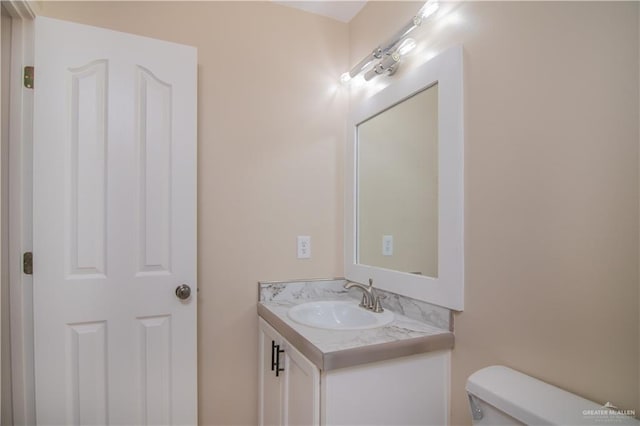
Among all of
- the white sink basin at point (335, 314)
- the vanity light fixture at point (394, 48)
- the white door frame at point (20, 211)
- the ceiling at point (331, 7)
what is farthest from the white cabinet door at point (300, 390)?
the ceiling at point (331, 7)

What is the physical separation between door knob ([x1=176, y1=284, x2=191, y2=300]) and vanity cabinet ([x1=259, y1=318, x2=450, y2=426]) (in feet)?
1.56

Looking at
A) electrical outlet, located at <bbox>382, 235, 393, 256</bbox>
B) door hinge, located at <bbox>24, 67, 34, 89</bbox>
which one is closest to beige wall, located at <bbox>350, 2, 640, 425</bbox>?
electrical outlet, located at <bbox>382, 235, 393, 256</bbox>

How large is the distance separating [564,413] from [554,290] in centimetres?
29

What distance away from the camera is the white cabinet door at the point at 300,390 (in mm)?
1064

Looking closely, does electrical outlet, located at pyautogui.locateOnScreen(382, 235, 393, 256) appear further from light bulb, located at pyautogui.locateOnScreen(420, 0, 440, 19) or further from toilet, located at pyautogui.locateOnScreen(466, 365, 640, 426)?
light bulb, located at pyautogui.locateOnScreen(420, 0, 440, 19)

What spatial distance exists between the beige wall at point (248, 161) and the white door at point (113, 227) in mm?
136

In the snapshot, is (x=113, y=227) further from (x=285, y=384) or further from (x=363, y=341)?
(x=363, y=341)

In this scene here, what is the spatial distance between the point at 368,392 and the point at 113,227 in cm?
115

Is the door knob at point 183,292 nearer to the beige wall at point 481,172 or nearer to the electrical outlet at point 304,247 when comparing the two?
the beige wall at point 481,172

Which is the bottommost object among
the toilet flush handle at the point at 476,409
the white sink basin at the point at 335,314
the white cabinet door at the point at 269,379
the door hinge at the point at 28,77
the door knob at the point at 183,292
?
the white cabinet door at the point at 269,379

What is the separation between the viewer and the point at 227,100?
5.44ft

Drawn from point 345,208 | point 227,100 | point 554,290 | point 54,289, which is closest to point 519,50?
point 554,290

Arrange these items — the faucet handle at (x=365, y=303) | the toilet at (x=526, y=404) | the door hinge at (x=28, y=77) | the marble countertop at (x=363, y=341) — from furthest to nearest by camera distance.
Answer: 1. the faucet handle at (x=365, y=303)
2. the door hinge at (x=28, y=77)
3. the marble countertop at (x=363, y=341)
4. the toilet at (x=526, y=404)

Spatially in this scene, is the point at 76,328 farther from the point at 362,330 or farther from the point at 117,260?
the point at 362,330
